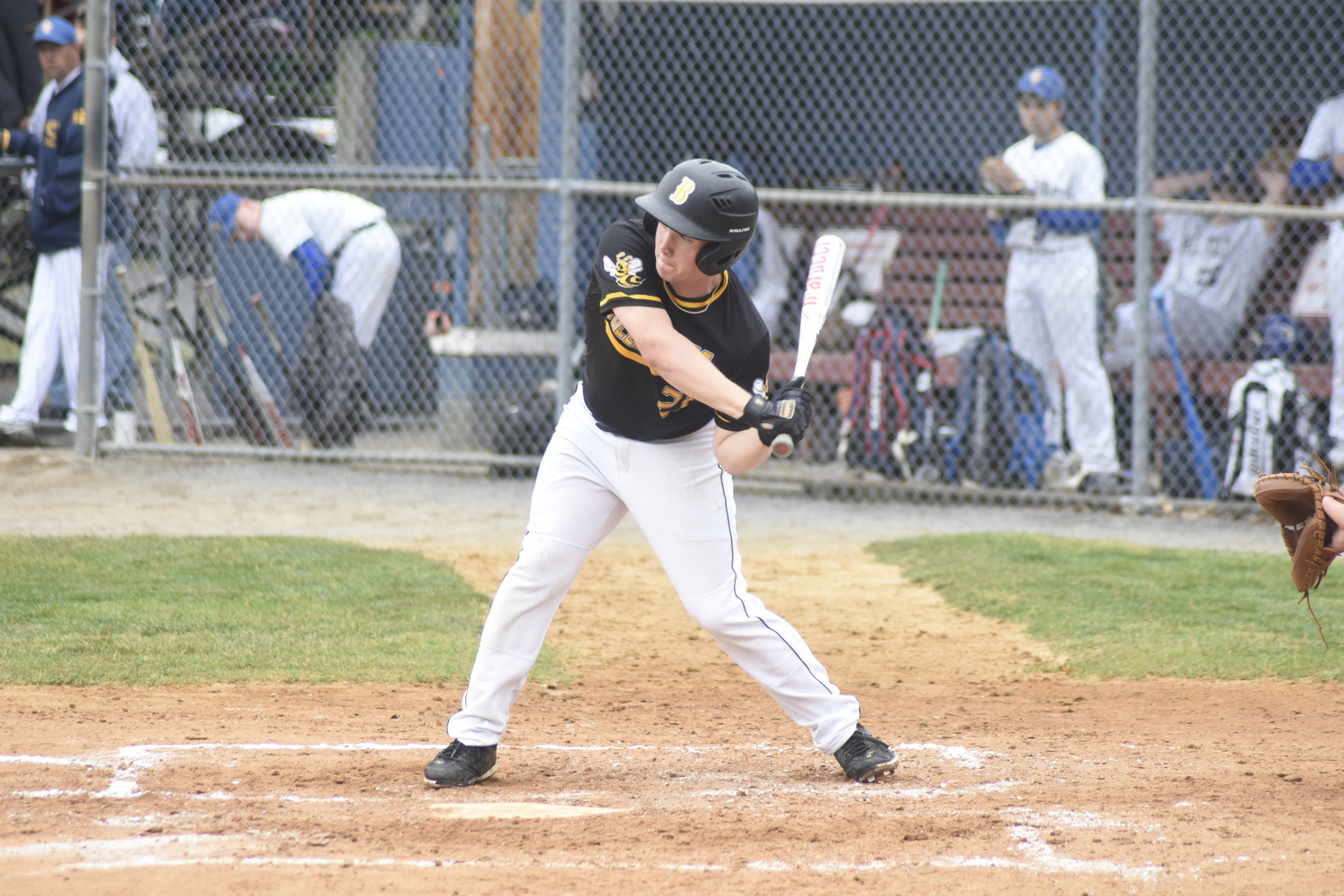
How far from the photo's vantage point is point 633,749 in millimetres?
3875

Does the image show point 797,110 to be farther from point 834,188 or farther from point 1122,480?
point 1122,480

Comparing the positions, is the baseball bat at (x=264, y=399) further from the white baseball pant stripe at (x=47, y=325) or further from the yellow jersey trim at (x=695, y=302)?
the yellow jersey trim at (x=695, y=302)

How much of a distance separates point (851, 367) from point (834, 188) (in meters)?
2.35

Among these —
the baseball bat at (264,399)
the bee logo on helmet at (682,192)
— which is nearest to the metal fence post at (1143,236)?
the bee logo on helmet at (682,192)

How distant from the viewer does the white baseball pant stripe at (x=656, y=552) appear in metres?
3.45

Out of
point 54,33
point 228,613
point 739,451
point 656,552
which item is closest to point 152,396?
point 54,33

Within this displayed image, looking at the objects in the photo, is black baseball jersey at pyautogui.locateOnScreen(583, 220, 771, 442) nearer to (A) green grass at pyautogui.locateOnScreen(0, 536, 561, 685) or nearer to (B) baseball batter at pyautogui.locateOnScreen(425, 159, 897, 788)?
(B) baseball batter at pyautogui.locateOnScreen(425, 159, 897, 788)

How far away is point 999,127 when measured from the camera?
11.7 meters

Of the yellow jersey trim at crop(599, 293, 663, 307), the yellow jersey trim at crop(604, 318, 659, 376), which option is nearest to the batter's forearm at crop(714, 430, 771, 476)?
the yellow jersey trim at crop(604, 318, 659, 376)

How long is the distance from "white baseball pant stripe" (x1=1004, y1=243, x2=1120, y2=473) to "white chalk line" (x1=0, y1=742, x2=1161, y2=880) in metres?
4.20

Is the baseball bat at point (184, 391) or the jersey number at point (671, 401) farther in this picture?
the baseball bat at point (184, 391)

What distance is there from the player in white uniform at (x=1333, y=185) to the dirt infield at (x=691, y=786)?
3078 mm

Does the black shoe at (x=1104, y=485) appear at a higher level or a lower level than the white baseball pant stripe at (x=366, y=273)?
lower

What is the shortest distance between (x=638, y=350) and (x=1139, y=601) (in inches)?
132
